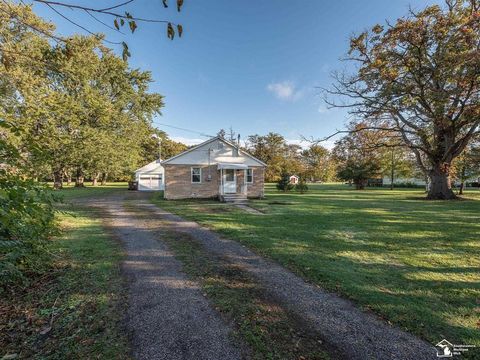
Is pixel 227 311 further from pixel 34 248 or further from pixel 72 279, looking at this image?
pixel 34 248

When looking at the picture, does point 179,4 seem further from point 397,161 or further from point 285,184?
point 397,161

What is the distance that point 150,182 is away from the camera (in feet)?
105

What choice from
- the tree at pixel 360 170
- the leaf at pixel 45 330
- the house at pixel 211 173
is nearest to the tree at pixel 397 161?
the tree at pixel 360 170

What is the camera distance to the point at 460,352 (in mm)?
2502

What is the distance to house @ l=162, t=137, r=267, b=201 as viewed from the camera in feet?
60.1

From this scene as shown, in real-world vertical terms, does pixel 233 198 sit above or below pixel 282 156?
below

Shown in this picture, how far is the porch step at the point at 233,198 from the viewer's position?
17312 millimetres

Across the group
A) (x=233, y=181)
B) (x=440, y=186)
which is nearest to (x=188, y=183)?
(x=233, y=181)

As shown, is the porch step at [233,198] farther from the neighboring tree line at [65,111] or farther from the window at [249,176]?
the neighboring tree line at [65,111]

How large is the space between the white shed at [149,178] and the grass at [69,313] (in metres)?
28.0

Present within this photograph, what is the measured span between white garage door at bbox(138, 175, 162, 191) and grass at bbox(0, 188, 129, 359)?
27.9 m

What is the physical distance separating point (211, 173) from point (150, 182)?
16.3 meters

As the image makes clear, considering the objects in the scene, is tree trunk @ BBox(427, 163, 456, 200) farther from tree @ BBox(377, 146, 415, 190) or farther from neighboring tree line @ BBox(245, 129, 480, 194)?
tree @ BBox(377, 146, 415, 190)

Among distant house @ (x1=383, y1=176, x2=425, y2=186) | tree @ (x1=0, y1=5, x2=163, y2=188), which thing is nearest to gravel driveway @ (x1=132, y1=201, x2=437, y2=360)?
tree @ (x1=0, y1=5, x2=163, y2=188)
